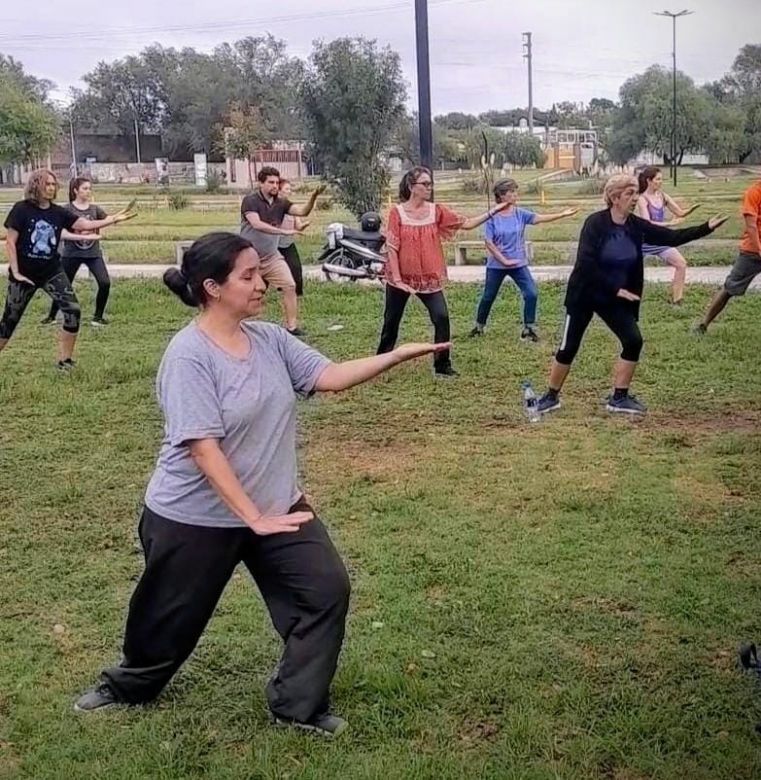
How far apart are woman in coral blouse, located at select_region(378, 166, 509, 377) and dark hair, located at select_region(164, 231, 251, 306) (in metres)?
5.53

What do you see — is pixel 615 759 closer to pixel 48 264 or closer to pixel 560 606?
pixel 560 606

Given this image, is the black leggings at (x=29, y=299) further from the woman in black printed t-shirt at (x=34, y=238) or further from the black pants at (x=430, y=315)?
the black pants at (x=430, y=315)

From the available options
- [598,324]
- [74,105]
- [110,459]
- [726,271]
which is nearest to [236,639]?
[110,459]

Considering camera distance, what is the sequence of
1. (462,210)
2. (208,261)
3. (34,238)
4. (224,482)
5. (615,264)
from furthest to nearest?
1. (462,210)
2. (34,238)
3. (615,264)
4. (208,261)
5. (224,482)

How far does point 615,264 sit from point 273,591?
4.62 metres

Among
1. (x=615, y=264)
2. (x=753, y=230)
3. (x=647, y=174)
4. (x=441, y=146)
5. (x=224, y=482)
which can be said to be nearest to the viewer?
(x=224, y=482)

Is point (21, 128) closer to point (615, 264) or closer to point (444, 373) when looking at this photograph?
point (444, 373)

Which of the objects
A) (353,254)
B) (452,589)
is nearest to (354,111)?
(353,254)

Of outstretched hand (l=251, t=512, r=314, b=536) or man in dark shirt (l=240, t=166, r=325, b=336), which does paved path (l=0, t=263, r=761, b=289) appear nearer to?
man in dark shirt (l=240, t=166, r=325, b=336)

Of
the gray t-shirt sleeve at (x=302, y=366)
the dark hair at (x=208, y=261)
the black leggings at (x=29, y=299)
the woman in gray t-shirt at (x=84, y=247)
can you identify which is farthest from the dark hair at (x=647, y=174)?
the dark hair at (x=208, y=261)

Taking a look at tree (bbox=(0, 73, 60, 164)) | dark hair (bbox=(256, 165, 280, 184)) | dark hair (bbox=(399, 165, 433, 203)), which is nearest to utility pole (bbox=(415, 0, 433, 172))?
dark hair (bbox=(256, 165, 280, 184))

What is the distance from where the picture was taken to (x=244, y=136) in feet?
183

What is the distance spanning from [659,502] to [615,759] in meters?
2.75

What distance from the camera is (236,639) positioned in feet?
15.3
